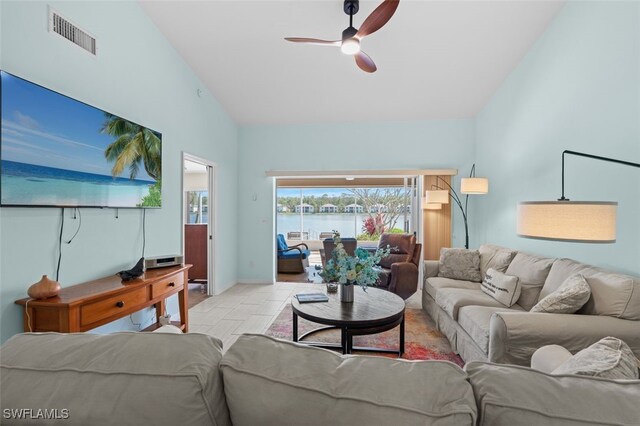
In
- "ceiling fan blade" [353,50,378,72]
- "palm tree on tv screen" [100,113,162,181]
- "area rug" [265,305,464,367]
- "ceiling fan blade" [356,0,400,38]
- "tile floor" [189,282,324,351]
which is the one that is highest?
"ceiling fan blade" [356,0,400,38]

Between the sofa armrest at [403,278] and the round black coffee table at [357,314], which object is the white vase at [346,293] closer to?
the round black coffee table at [357,314]

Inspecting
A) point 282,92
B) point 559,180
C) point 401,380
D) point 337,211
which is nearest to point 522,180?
point 559,180

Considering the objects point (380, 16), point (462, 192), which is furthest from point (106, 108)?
point (462, 192)

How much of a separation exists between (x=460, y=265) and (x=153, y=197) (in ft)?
11.8

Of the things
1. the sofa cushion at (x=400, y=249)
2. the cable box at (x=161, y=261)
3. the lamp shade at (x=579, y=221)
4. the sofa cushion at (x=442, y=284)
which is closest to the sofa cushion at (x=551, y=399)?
the lamp shade at (x=579, y=221)

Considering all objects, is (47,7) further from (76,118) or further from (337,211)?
(337,211)

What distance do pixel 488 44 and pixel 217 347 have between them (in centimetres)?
420

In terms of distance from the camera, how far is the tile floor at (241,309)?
3439 millimetres

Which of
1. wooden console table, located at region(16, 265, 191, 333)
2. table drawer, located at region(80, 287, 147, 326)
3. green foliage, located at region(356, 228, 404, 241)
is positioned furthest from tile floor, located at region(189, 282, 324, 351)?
green foliage, located at region(356, 228, 404, 241)

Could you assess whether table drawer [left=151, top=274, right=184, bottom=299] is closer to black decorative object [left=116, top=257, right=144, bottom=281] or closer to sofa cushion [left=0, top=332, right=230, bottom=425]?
black decorative object [left=116, top=257, right=144, bottom=281]

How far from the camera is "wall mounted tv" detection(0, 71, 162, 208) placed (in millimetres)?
1916

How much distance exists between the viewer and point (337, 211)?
31.4 ft

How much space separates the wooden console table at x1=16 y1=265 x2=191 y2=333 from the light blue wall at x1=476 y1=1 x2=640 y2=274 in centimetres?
376

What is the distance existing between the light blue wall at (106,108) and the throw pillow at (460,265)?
10.9ft
